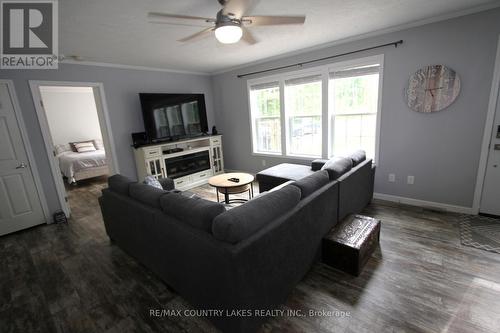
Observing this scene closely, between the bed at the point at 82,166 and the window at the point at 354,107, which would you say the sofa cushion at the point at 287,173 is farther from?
the bed at the point at 82,166

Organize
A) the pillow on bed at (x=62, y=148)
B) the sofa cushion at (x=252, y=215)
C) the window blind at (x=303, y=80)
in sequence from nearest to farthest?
the sofa cushion at (x=252, y=215)
the window blind at (x=303, y=80)
the pillow on bed at (x=62, y=148)

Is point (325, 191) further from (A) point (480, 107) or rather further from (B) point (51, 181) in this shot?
(B) point (51, 181)

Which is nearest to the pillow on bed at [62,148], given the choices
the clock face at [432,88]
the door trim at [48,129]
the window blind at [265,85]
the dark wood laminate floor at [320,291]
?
the door trim at [48,129]

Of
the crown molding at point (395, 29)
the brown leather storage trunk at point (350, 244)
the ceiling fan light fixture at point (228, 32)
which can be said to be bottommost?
the brown leather storage trunk at point (350, 244)

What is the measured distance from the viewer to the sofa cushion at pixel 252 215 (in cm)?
136

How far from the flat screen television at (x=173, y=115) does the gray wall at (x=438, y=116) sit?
263 cm

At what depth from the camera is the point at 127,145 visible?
14.1 ft

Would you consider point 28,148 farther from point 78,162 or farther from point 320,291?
point 320,291

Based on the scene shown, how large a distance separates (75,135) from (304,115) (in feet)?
22.0

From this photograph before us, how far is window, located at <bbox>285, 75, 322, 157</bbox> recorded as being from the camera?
402 centimetres

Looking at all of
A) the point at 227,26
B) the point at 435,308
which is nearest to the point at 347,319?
the point at 435,308

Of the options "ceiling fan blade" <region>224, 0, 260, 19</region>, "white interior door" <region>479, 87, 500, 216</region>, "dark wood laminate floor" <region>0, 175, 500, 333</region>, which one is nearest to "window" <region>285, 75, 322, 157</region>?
"dark wood laminate floor" <region>0, 175, 500, 333</region>

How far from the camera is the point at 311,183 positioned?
6.81ft

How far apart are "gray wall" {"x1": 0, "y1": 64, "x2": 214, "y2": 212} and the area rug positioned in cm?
504
